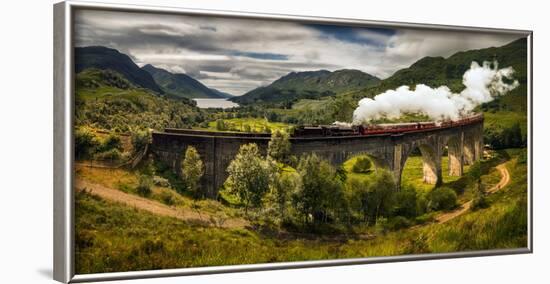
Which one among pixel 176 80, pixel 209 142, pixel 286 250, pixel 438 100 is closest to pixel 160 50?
pixel 176 80

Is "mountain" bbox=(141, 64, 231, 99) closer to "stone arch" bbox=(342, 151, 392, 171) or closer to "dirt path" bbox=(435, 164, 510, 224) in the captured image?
A: "stone arch" bbox=(342, 151, 392, 171)

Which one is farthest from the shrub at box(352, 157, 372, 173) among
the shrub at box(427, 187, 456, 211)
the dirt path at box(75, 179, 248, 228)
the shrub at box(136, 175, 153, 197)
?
the shrub at box(136, 175, 153, 197)

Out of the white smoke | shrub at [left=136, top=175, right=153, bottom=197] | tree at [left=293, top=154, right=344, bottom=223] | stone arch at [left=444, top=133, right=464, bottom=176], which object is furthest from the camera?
stone arch at [left=444, top=133, right=464, bottom=176]

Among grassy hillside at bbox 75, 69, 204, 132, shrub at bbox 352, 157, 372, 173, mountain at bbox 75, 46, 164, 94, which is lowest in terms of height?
shrub at bbox 352, 157, 372, 173

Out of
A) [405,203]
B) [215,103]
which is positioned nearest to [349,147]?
[405,203]

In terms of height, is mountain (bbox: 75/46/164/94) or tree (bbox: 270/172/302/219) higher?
mountain (bbox: 75/46/164/94)

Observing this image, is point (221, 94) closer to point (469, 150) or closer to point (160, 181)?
point (160, 181)
